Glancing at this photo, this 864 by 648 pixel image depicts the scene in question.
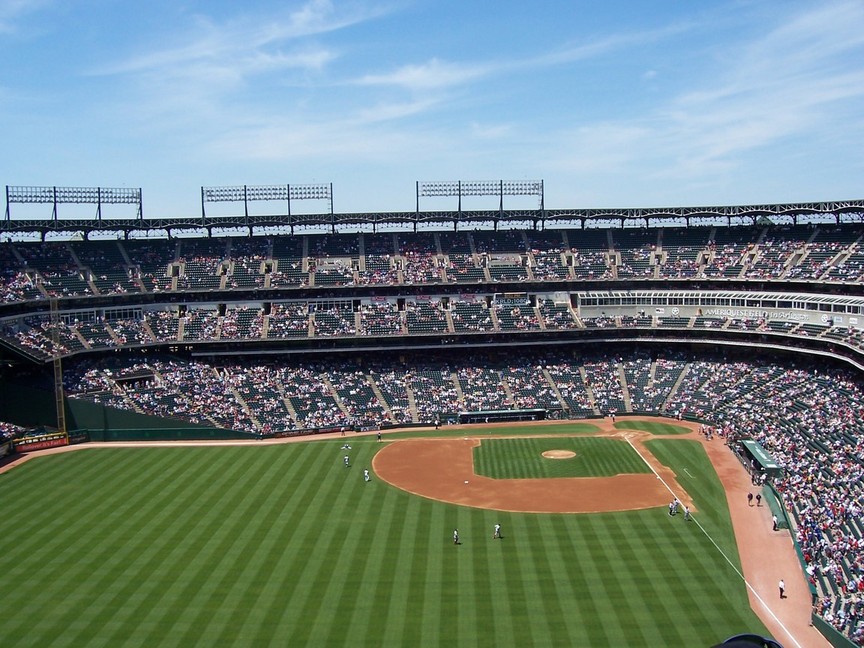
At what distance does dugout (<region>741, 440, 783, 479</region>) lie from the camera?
40.8 metres

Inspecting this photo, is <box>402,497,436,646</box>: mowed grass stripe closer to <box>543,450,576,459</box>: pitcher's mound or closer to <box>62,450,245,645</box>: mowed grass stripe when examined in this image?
<box>62,450,245,645</box>: mowed grass stripe

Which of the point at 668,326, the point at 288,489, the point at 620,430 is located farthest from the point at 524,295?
the point at 288,489

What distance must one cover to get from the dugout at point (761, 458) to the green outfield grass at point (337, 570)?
3180 mm

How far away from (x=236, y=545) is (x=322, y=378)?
31.4 m

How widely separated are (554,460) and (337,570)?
68.1 ft

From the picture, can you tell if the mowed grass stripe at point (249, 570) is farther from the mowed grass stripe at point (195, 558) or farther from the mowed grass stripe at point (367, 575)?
the mowed grass stripe at point (367, 575)

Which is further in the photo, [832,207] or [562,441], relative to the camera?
[832,207]

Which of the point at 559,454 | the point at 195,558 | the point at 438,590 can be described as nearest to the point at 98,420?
the point at 195,558

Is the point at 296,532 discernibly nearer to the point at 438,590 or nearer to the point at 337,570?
the point at 337,570

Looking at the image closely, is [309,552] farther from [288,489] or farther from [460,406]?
[460,406]

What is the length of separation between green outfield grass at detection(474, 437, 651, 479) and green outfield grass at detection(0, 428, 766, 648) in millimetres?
5901

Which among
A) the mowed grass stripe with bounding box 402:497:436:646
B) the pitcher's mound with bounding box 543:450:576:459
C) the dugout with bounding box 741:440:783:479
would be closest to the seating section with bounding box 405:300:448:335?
the pitcher's mound with bounding box 543:450:576:459

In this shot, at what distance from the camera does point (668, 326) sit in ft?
219

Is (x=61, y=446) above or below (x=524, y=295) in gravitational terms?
below
